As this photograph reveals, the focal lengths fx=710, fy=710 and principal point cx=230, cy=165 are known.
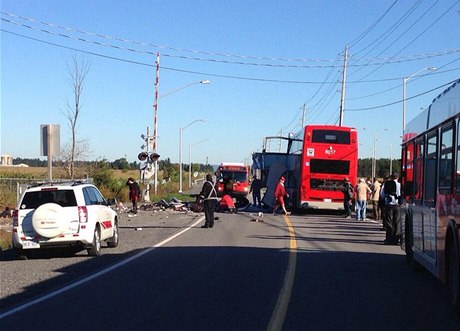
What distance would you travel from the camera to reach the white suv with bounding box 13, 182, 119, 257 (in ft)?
51.0

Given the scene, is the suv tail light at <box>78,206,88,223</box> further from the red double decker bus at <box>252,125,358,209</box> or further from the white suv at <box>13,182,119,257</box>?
the red double decker bus at <box>252,125,358,209</box>

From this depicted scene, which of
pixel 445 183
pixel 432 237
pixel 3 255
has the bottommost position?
pixel 3 255

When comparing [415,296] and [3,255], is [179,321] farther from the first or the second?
[3,255]

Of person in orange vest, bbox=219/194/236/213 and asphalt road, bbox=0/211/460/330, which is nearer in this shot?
asphalt road, bbox=0/211/460/330

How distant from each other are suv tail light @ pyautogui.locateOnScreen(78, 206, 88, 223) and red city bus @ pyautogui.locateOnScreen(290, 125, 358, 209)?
19842 millimetres

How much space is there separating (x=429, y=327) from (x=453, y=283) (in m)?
0.90

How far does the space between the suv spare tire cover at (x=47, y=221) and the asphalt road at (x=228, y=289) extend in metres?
0.66

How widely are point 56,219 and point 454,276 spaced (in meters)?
9.44

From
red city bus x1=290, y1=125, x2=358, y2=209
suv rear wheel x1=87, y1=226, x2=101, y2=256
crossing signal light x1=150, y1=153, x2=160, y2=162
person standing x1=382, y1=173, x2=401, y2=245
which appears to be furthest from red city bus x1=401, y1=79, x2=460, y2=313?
crossing signal light x1=150, y1=153, x2=160, y2=162

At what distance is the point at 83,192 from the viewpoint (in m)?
16.5

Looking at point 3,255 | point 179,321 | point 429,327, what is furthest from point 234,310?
point 3,255

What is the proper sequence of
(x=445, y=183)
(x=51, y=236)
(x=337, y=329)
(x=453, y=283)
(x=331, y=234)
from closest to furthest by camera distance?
(x=337, y=329)
(x=453, y=283)
(x=445, y=183)
(x=51, y=236)
(x=331, y=234)

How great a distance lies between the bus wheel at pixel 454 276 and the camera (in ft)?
28.2

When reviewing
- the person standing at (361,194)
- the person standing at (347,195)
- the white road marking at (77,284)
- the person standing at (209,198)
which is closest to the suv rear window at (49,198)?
the white road marking at (77,284)
